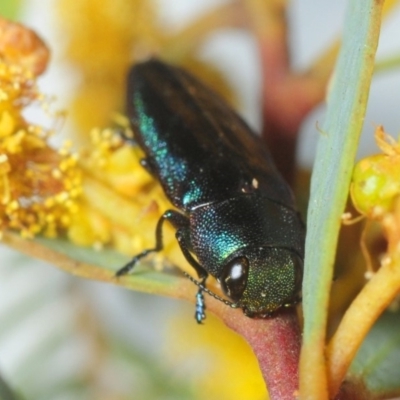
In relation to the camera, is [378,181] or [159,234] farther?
[159,234]

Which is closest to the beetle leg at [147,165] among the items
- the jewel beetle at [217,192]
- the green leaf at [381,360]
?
the jewel beetle at [217,192]

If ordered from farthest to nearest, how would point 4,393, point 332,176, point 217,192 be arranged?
point 217,192 → point 4,393 → point 332,176

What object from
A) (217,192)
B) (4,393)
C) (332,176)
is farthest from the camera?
(217,192)

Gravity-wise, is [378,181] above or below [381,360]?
above

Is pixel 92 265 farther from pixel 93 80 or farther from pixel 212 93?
pixel 93 80

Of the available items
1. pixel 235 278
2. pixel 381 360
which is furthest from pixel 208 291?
pixel 381 360

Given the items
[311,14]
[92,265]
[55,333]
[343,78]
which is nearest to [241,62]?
[311,14]

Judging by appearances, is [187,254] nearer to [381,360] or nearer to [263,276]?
[263,276]
